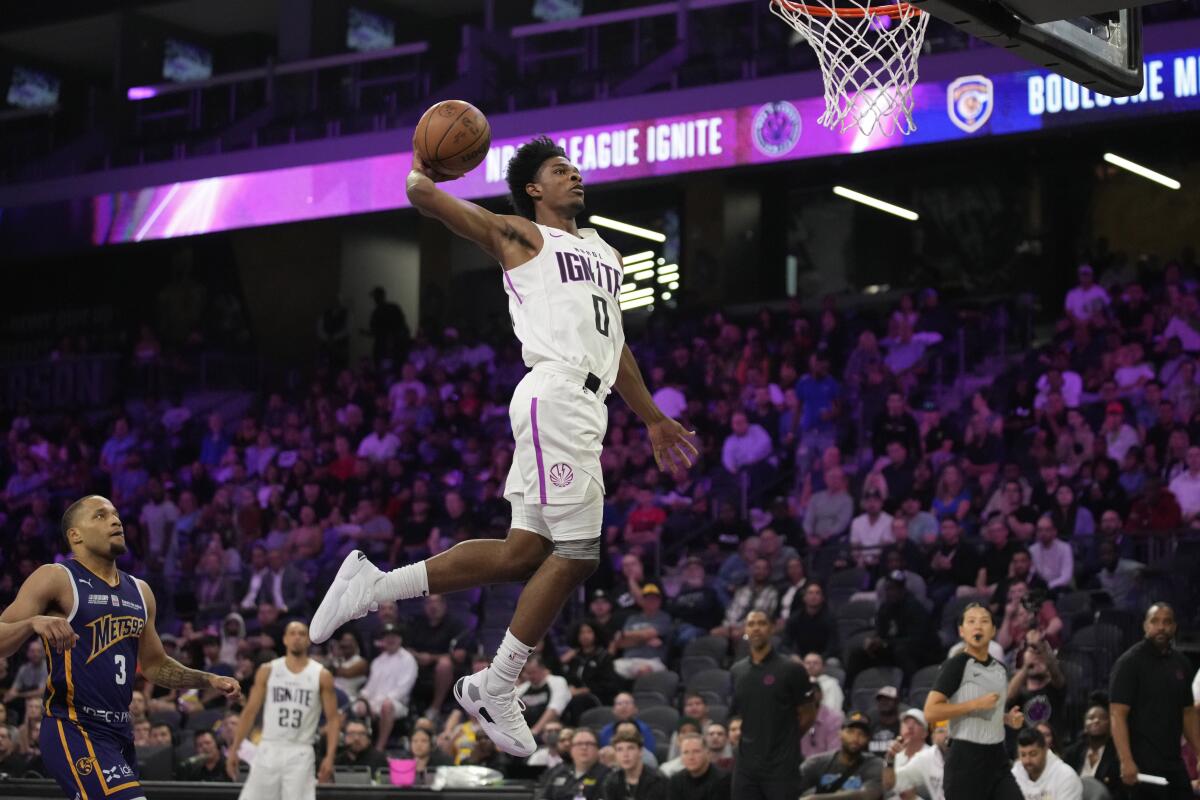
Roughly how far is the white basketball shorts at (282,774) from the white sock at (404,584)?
19.9 feet

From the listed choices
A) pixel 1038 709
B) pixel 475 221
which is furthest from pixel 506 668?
pixel 1038 709

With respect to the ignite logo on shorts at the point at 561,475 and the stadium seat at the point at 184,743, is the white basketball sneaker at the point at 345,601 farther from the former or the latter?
the stadium seat at the point at 184,743

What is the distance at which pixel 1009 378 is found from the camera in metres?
16.8

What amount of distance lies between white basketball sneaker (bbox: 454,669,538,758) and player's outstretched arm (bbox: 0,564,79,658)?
1746 mm

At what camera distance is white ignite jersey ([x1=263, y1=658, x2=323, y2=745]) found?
11.7m

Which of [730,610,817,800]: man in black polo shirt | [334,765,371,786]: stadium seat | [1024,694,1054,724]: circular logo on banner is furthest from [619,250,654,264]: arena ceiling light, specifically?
[1024,694,1054,724]: circular logo on banner

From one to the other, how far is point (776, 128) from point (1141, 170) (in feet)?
19.7

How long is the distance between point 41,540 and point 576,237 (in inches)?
611

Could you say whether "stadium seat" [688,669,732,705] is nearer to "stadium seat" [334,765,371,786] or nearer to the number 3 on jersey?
"stadium seat" [334,765,371,786]

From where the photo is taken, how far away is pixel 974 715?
9109 millimetres

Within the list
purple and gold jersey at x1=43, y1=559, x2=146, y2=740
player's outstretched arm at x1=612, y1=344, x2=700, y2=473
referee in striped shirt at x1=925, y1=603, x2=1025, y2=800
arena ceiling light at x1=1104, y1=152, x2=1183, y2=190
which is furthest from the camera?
arena ceiling light at x1=1104, y1=152, x2=1183, y2=190

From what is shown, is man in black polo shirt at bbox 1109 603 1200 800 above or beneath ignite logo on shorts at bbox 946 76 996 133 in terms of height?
beneath

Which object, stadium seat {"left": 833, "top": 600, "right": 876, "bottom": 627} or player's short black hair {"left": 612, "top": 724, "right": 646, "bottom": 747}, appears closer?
player's short black hair {"left": 612, "top": 724, "right": 646, "bottom": 747}

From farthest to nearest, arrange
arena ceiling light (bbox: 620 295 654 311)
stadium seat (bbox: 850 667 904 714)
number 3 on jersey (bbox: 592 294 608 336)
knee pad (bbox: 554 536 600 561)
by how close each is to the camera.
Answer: arena ceiling light (bbox: 620 295 654 311) < stadium seat (bbox: 850 667 904 714) < number 3 on jersey (bbox: 592 294 608 336) < knee pad (bbox: 554 536 600 561)
